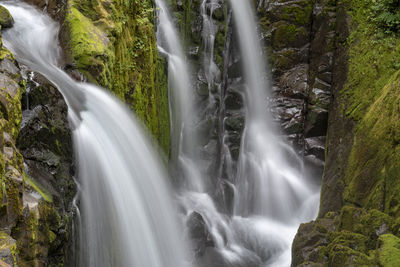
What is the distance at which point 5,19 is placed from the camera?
22.0 ft

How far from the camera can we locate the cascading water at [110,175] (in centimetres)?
483

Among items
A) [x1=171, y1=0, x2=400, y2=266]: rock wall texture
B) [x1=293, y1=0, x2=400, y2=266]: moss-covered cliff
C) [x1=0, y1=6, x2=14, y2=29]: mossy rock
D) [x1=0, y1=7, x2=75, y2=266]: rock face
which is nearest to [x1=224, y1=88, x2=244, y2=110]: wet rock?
[x1=171, y1=0, x2=400, y2=266]: rock wall texture

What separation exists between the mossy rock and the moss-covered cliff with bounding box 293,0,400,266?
6.64 meters

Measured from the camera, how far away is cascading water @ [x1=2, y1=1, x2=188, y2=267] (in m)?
4.83

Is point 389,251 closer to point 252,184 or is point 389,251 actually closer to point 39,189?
point 39,189

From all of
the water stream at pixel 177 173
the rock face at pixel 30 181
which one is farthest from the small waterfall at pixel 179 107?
the rock face at pixel 30 181

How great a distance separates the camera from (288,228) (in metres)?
9.41

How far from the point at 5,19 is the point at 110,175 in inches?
152

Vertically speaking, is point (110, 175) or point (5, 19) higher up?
point (5, 19)

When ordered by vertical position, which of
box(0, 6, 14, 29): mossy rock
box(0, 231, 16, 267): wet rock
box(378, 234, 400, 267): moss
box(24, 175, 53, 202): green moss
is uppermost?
box(0, 6, 14, 29): mossy rock

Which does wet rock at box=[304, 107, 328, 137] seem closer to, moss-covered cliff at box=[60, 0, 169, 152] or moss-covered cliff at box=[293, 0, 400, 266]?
moss-covered cliff at box=[293, 0, 400, 266]

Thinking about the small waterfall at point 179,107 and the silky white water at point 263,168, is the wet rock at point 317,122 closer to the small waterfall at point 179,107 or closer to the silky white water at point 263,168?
the silky white water at point 263,168

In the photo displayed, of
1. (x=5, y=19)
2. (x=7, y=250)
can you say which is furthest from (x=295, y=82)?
(x=7, y=250)

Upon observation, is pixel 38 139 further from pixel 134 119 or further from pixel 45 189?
pixel 134 119
